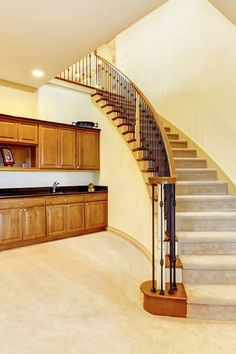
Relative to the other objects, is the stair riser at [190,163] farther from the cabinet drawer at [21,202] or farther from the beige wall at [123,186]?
the cabinet drawer at [21,202]

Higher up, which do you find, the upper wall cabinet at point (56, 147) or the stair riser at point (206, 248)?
the upper wall cabinet at point (56, 147)

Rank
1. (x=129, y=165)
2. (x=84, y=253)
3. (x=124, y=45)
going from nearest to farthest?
(x=84, y=253) < (x=129, y=165) < (x=124, y=45)

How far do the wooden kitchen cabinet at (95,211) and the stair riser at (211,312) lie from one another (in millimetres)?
3480

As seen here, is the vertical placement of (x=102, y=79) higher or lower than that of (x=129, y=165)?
higher

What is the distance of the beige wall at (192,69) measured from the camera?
175 inches

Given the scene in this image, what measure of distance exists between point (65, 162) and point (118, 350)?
4.16m

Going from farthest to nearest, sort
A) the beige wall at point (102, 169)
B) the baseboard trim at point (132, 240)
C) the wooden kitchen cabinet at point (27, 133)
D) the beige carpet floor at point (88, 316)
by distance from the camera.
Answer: the wooden kitchen cabinet at point (27, 133)
the beige wall at point (102, 169)
the baseboard trim at point (132, 240)
the beige carpet floor at point (88, 316)

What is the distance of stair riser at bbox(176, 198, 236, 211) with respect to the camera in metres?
3.73

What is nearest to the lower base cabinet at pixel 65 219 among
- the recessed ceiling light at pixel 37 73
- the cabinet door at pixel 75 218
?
the cabinet door at pixel 75 218

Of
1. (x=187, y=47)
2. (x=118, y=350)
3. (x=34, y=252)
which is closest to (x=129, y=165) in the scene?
(x=34, y=252)

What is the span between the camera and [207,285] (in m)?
2.66

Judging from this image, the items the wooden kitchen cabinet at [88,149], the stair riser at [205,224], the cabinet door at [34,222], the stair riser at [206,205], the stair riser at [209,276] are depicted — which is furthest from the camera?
the wooden kitchen cabinet at [88,149]

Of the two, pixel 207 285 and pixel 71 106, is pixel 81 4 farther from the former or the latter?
pixel 71 106

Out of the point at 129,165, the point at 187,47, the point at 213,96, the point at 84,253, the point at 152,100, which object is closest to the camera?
the point at 84,253
